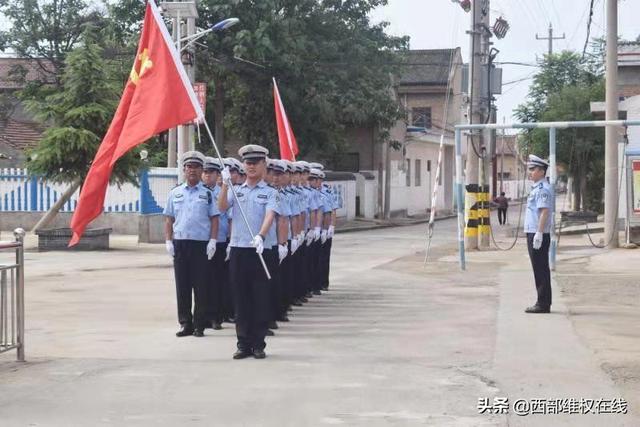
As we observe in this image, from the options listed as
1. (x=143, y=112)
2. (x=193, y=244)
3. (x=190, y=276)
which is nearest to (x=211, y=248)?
(x=193, y=244)

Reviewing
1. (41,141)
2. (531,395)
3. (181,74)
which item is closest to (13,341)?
(181,74)

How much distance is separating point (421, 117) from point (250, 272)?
5410cm

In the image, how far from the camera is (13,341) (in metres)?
9.33

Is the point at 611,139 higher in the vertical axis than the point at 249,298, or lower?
higher

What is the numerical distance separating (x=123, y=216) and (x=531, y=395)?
24929 mm

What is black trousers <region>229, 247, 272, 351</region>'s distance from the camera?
9227 millimetres

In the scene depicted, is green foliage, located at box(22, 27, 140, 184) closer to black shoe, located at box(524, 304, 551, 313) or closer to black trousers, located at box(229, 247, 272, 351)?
black shoe, located at box(524, 304, 551, 313)

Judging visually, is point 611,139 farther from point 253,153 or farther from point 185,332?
point 253,153

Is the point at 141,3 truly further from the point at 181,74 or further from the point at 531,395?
the point at 531,395

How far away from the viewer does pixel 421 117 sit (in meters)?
62.5

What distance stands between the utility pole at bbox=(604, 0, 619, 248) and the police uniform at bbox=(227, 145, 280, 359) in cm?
1537

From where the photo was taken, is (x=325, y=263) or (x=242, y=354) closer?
(x=242, y=354)

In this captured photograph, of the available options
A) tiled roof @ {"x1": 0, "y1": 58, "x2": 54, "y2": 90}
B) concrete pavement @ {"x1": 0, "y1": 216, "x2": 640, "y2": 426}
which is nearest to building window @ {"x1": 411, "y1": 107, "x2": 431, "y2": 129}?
tiled roof @ {"x1": 0, "y1": 58, "x2": 54, "y2": 90}

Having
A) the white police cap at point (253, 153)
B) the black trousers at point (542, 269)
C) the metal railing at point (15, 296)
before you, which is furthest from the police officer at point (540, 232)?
the metal railing at point (15, 296)
